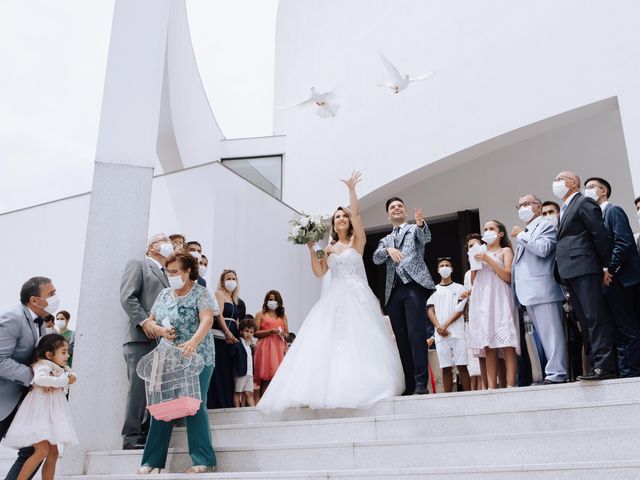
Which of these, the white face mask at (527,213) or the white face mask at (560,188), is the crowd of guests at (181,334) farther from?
the white face mask at (560,188)

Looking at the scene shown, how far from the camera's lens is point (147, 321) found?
4883 mm

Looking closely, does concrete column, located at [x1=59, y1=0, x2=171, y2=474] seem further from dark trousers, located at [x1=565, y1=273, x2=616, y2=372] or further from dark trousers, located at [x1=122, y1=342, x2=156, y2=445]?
dark trousers, located at [x1=565, y1=273, x2=616, y2=372]

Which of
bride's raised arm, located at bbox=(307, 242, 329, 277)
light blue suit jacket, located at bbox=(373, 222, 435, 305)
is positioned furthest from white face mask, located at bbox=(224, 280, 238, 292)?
light blue suit jacket, located at bbox=(373, 222, 435, 305)

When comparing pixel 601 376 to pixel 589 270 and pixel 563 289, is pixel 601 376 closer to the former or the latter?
pixel 589 270

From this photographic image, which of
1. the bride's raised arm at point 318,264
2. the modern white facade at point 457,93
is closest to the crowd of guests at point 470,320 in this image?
the bride's raised arm at point 318,264

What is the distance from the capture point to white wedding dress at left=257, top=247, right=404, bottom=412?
504 cm

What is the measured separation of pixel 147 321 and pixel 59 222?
25.9 ft

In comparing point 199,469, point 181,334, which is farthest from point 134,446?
point 181,334

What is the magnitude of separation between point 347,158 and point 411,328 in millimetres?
7914

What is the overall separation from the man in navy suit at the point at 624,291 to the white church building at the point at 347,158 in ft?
2.04

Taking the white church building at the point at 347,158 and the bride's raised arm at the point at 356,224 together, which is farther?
the bride's raised arm at the point at 356,224

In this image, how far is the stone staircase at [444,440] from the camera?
136 inches

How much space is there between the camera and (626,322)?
4.82m

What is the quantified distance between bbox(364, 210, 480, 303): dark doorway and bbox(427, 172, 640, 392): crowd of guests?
7459mm
